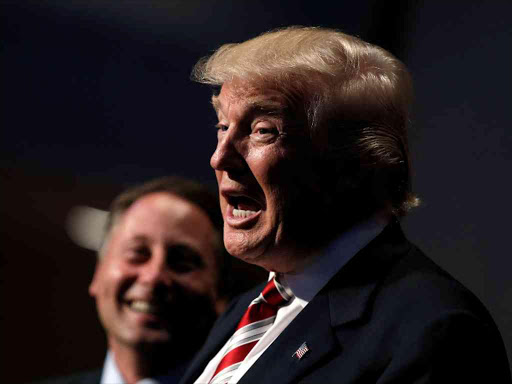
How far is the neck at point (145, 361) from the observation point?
2.04m

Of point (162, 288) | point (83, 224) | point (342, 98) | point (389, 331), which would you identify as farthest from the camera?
point (83, 224)

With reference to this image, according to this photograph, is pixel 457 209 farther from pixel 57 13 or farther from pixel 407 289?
pixel 57 13

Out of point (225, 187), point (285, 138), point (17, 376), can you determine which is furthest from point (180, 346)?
point (285, 138)

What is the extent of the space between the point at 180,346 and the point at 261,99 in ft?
3.55

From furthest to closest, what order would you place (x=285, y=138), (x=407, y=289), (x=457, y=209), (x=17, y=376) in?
(x=17, y=376)
(x=457, y=209)
(x=285, y=138)
(x=407, y=289)

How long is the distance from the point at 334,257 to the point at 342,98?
0.33 meters

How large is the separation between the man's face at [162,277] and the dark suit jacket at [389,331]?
2.72ft

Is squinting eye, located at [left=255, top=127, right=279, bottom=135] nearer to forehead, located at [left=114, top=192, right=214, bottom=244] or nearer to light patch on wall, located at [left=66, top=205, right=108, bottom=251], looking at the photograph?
forehead, located at [left=114, top=192, right=214, bottom=244]

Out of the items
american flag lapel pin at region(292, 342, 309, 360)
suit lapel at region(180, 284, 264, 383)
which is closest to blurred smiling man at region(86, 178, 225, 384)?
suit lapel at region(180, 284, 264, 383)

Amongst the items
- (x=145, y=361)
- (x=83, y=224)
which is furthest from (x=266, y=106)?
(x=83, y=224)

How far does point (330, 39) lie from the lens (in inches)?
51.7

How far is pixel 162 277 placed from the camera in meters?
2.00

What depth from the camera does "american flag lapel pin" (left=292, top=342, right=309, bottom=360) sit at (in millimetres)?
1172

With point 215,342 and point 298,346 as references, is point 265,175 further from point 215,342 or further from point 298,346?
point 215,342
